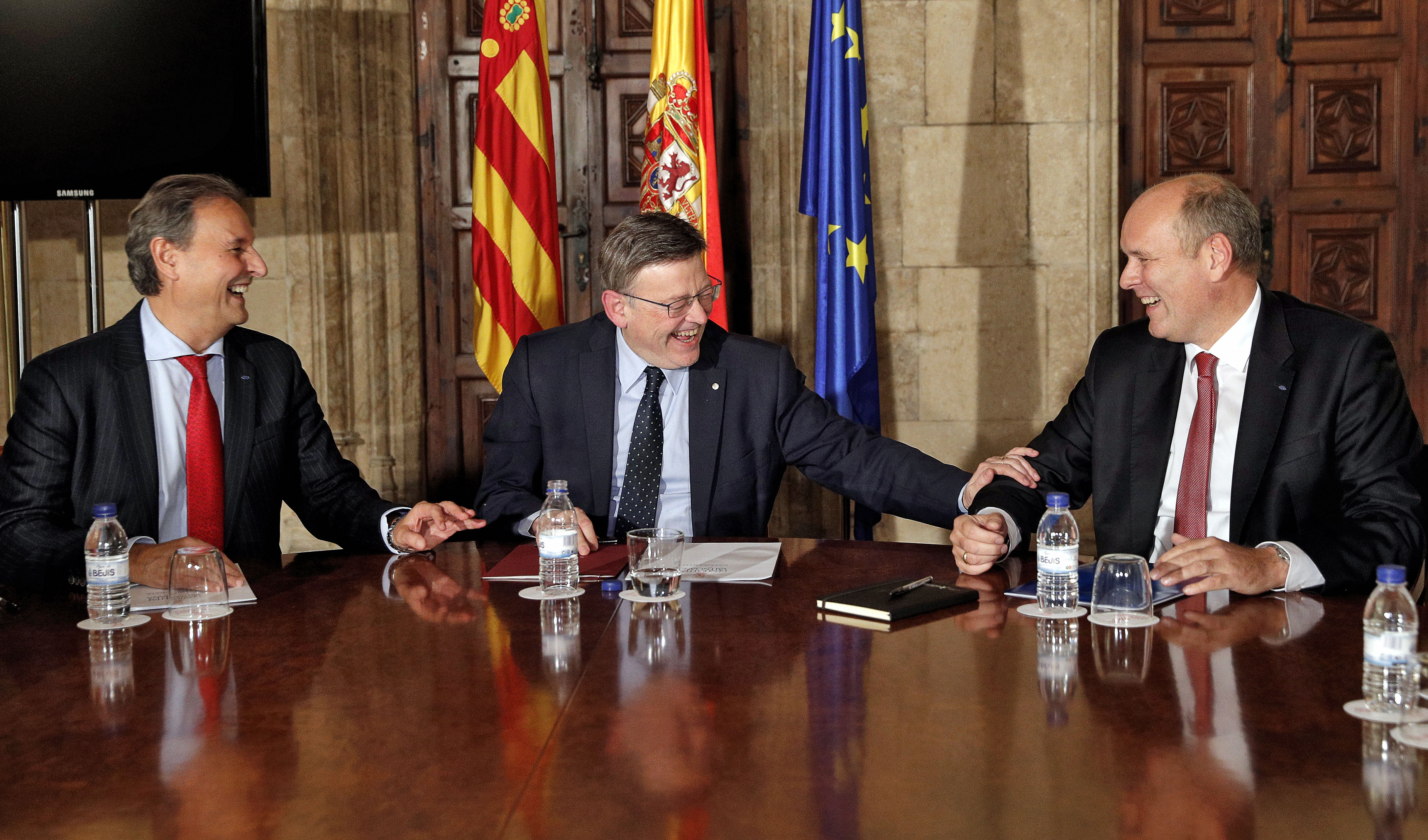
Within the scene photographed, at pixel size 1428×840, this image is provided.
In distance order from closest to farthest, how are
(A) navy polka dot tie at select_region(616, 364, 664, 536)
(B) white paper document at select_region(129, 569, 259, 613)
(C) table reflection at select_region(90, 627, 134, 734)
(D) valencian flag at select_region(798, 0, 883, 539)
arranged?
(C) table reflection at select_region(90, 627, 134, 734), (B) white paper document at select_region(129, 569, 259, 613), (A) navy polka dot tie at select_region(616, 364, 664, 536), (D) valencian flag at select_region(798, 0, 883, 539)

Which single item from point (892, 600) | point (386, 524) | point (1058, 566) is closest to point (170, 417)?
point (386, 524)

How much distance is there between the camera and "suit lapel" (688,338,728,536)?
9.73ft

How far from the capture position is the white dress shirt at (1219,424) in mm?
2584

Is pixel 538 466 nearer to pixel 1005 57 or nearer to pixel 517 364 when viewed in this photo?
pixel 517 364

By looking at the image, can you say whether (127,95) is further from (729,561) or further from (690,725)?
(690,725)

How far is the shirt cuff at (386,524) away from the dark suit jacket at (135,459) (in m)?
0.02

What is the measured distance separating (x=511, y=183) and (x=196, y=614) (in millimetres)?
2684

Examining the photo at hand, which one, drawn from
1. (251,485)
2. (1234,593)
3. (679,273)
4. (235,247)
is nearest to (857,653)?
(1234,593)

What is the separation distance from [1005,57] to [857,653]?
365 centimetres

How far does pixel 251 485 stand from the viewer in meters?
2.78

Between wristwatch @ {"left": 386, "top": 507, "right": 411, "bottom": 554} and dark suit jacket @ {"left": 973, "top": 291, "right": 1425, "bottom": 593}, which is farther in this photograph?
wristwatch @ {"left": 386, "top": 507, "right": 411, "bottom": 554}

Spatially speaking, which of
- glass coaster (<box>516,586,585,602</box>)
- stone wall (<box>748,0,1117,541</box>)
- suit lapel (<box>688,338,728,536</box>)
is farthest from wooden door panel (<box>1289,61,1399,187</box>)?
glass coaster (<box>516,586,585,602</box>)

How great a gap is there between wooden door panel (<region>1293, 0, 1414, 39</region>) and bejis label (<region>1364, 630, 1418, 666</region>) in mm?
4229

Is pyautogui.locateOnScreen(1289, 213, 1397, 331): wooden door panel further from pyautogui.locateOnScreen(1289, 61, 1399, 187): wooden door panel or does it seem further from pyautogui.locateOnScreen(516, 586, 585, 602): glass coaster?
pyautogui.locateOnScreen(516, 586, 585, 602): glass coaster
